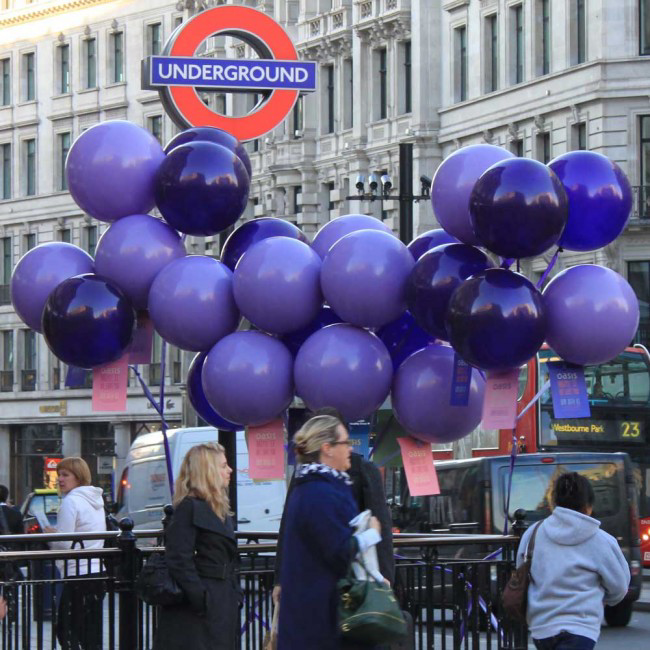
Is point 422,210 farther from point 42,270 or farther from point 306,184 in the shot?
point 42,270

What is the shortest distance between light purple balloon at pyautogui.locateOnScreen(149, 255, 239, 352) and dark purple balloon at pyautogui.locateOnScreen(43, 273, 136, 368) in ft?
0.77

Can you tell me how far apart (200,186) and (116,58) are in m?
55.2

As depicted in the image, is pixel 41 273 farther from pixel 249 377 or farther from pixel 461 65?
pixel 461 65

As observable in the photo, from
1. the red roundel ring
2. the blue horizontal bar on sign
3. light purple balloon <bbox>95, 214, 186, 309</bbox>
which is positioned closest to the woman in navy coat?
light purple balloon <bbox>95, 214, 186, 309</bbox>

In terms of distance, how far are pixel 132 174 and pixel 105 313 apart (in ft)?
3.35

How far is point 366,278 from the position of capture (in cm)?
1131

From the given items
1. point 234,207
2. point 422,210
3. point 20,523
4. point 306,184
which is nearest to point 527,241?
point 234,207

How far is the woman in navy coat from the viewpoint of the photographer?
26.4 feet

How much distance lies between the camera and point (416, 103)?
169ft

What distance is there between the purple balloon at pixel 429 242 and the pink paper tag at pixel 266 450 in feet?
4.54

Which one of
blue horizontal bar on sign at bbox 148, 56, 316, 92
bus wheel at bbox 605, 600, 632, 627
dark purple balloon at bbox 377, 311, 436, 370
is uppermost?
blue horizontal bar on sign at bbox 148, 56, 316, 92

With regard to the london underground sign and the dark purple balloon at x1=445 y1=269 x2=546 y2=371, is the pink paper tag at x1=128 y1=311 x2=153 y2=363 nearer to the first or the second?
the london underground sign

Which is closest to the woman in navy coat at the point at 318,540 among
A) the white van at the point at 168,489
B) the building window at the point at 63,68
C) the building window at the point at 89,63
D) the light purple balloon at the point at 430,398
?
the light purple balloon at the point at 430,398

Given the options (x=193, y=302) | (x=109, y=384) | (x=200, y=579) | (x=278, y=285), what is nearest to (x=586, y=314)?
(x=278, y=285)
